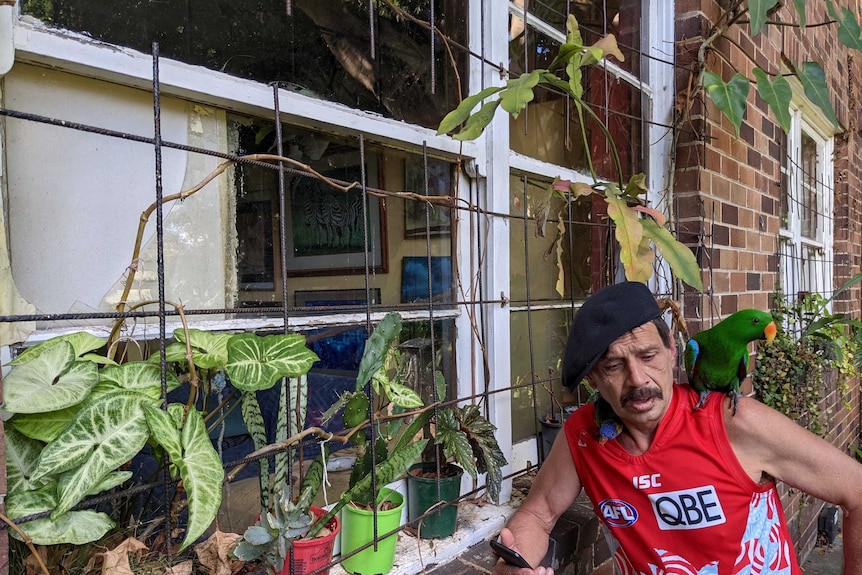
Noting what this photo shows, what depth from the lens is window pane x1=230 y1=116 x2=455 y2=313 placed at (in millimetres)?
1149

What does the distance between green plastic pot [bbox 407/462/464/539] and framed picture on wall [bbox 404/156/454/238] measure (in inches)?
26.0

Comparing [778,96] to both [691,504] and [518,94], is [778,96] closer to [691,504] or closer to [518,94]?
[518,94]

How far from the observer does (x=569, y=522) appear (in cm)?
156

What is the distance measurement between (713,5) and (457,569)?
242cm

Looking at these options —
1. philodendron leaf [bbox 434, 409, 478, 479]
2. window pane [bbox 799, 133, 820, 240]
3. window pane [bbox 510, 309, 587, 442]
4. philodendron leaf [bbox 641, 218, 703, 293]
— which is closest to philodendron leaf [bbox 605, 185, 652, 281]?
philodendron leaf [bbox 641, 218, 703, 293]

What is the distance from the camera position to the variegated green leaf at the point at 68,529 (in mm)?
664

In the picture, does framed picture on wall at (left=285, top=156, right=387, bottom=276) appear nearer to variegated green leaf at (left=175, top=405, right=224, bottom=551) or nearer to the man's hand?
variegated green leaf at (left=175, top=405, right=224, bottom=551)

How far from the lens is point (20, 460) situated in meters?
0.70

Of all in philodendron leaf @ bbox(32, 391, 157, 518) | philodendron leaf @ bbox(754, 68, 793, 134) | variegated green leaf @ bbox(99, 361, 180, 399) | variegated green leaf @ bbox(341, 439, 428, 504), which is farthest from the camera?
philodendron leaf @ bbox(754, 68, 793, 134)

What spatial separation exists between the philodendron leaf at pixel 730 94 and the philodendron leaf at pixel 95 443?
175cm

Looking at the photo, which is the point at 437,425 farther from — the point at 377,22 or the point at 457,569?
the point at 377,22

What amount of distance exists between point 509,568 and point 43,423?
0.89m

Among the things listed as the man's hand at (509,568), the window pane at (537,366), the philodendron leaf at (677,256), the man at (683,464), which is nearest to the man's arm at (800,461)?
the man at (683,464)

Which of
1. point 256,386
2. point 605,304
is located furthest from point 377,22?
point 256,386
